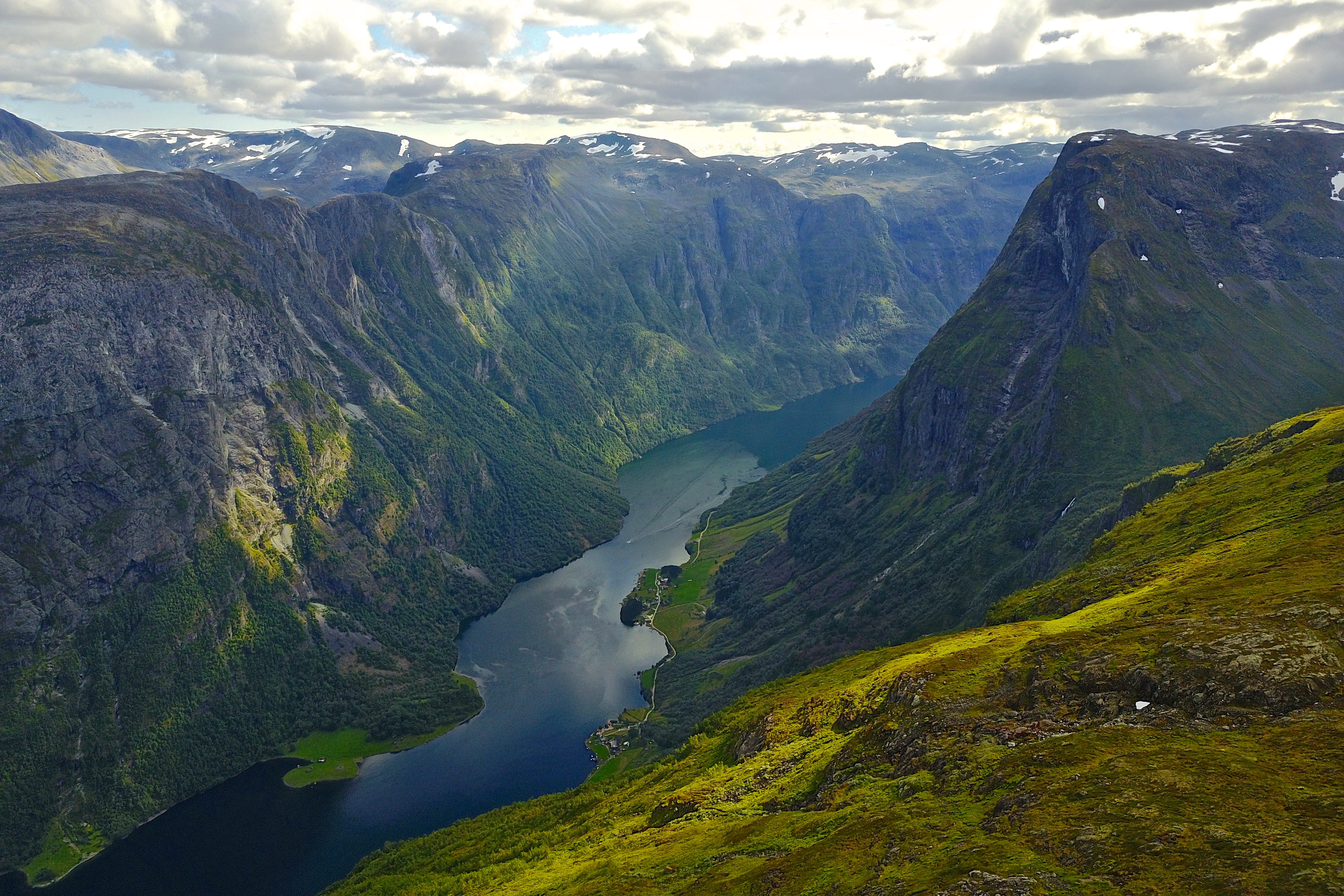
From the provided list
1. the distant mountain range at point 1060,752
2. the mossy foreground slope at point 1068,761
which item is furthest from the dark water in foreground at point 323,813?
the mossy foreground slope at point 1068,761

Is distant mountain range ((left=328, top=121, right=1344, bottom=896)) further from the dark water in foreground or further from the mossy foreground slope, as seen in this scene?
the dark water in foreground

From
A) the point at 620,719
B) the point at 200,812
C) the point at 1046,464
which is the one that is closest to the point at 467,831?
the point at 620,719

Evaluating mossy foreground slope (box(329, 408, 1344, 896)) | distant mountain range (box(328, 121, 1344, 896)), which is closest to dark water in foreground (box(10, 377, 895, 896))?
distant mountain range (box(328, 121, 1344, 896))

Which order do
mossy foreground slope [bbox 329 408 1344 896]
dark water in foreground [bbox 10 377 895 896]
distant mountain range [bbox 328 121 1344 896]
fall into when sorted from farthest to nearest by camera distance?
dark water in foreground [bbox 10 377 895 896], distant mountain range [bbox 328 121 1344 896], mossy foreground slope [bbox 329 408 1344 896]

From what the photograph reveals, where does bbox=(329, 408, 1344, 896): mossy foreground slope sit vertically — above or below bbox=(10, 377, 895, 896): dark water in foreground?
above

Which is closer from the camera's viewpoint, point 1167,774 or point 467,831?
point 1167,774

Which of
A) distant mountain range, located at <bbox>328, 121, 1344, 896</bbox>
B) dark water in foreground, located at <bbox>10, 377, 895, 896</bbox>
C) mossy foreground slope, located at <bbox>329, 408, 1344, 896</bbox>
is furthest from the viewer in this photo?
dark water in foreground, located at <bbox>10, 377, 895, 896</bbox>

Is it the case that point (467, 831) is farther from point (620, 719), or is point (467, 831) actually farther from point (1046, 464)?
point (1046, 464)

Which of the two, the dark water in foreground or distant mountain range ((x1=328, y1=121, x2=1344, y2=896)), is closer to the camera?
distant mountain range ((x1=328, y1=121, x2=1344, y2=896))
